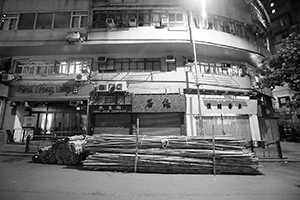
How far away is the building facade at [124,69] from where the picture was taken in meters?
12.3

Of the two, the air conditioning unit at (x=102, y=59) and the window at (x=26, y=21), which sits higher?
the window at (x=26, y=21)

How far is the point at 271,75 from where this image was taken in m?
11.1

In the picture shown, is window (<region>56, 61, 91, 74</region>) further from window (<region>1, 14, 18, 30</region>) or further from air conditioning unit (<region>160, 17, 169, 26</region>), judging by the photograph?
air conditioning unit (<region>160, 17, 169, 26</region>)

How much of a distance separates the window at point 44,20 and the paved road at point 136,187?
12890mm

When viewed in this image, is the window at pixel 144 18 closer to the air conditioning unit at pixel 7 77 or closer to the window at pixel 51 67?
the window at pixel 51 67

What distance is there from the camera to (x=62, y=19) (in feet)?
43.8

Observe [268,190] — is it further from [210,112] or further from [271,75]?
[271,75]

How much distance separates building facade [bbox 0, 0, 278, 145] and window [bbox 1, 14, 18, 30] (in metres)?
0.08

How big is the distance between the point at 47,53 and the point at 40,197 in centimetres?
1376

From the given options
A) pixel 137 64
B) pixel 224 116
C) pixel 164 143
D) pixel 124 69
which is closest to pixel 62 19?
pixel 124 69

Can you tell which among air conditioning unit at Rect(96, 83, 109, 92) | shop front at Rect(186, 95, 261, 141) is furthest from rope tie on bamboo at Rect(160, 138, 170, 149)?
air conditioning unit at Rect(96, 83, 109, 92)

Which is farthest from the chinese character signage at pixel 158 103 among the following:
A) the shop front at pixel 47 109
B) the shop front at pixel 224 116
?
the shop front at pixel 47 109

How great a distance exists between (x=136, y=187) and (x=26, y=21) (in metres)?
17.3

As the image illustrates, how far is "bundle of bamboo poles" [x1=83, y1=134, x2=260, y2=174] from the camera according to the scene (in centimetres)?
565
